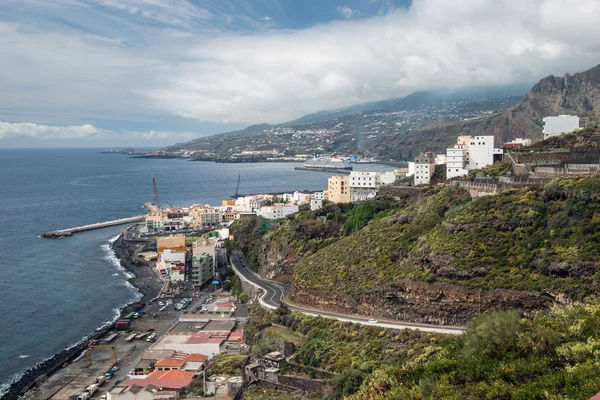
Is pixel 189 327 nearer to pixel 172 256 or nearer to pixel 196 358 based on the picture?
pixel 196 358

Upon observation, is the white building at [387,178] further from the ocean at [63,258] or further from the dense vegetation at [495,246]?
the ocean at [63,258]

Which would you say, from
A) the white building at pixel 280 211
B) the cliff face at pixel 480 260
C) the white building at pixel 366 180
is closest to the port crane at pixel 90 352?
the cliff face at pixel 480 260

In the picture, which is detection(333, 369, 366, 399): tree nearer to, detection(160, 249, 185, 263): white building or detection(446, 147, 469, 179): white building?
detection(446, 147, 469, 179): white building

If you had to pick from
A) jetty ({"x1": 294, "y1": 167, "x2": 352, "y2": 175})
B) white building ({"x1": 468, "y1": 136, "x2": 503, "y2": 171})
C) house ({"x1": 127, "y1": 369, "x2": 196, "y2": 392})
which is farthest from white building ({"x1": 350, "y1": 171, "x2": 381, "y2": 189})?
jetty ({"x1": 294, "y1": 167, "x2": 352, "y2": 175})

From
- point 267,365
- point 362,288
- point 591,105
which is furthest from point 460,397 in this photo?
point 591,105

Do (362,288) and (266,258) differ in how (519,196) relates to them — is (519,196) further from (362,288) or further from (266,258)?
(266,258)

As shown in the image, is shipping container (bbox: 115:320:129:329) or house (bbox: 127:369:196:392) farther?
shipping container (bbox: 115:320:129:329)

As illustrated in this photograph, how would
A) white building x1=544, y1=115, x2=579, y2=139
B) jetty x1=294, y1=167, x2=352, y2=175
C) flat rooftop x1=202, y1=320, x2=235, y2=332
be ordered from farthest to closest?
jetty x1=294, y1=167, x2=352, y2=175 → white building x1=544, y1=115, x2=579, y2=139 → flat rooftop x1=202, y1=320, x2=235, y2=332
